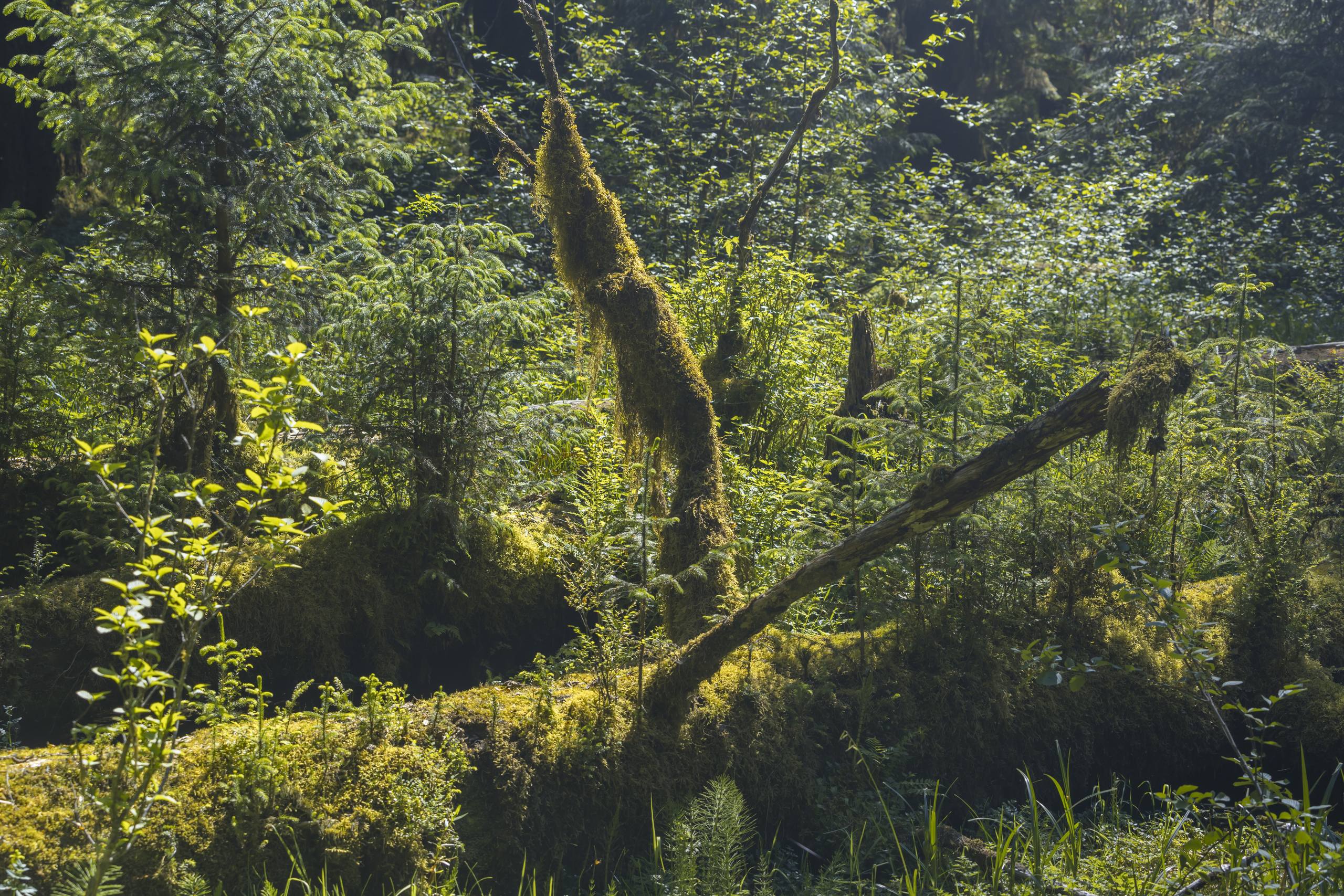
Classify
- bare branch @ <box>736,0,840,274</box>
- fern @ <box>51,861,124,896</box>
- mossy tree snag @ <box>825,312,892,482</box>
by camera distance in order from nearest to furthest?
fern @ <box>51,861,124,896</box>, mossy tree snag @ <box>825,312,892,482</box>, bare branch @ <box>736,0,840,274</box>

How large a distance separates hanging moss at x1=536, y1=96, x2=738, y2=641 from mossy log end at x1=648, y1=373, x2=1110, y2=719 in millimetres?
1121

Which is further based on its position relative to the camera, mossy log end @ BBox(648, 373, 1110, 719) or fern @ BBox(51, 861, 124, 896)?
mossy log end @ BBox(648, 373, 1110, 719)

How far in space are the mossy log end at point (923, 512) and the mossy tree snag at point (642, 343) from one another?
1.12 m

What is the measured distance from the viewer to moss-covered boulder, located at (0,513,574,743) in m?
5.26

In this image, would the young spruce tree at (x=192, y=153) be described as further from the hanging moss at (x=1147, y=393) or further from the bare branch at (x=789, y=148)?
the hanging moss at (x=1147, y=393)

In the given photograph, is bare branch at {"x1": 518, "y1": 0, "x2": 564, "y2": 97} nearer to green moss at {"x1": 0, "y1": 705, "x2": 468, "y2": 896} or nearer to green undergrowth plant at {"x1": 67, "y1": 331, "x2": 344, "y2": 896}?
green undergrowth plant at {"x1": 67, "y1": 331, "x2": 344, "y2": 896}

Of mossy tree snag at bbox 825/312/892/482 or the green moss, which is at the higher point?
mossy tree snag at bbox 825/312/892/482

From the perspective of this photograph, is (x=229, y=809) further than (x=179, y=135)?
No

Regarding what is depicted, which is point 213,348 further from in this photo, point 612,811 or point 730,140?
point 730,140

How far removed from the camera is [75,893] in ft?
9.59

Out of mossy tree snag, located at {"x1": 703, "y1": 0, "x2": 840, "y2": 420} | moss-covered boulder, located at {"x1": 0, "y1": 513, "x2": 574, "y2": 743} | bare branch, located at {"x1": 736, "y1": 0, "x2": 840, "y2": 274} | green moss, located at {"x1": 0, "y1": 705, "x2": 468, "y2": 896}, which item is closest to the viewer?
green moss, located at {"x1": 0, "y1": 705, "x2": 468, "y2": 896}

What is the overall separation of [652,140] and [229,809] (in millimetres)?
12007

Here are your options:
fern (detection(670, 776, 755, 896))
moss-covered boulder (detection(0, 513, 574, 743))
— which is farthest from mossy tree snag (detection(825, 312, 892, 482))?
fern (detection(670, 776, 755, 896))

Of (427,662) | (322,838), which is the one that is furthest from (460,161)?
(322,838)
